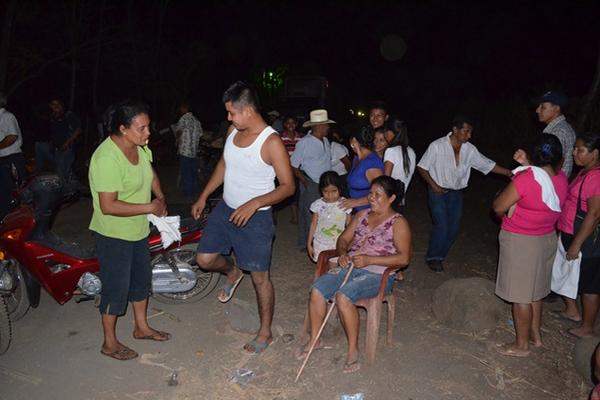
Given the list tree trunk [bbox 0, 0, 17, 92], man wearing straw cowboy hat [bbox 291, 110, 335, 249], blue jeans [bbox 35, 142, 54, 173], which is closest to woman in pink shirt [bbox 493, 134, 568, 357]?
man wearing straw cowboy hat [bbox 291, 110, 335, 249]

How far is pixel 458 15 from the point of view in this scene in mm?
29703

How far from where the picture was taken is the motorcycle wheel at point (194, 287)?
17.0ft

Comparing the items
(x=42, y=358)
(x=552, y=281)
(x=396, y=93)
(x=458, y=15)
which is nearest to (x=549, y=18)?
(x=458, y=15)

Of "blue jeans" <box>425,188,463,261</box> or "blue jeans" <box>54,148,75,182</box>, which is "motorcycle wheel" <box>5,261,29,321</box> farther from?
"blue jeans" <box>54,148,75,182</box>

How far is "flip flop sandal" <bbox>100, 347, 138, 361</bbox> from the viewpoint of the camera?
13.7 feet

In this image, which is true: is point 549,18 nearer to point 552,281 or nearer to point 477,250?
point 477,250

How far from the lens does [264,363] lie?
4.18 meters

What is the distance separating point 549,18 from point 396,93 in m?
13.3

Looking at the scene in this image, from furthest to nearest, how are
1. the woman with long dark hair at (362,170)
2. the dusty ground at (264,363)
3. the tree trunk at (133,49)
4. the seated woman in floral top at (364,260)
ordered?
the tree trunk at (133,49), the woman with long dark hair at (362,170), the seated woman in floral top at (364,260), the dusty ground at (264,363)

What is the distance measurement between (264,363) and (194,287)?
1.45m

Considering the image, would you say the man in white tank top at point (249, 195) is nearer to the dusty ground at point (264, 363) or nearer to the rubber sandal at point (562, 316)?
the dusty ground at point (264, 363)

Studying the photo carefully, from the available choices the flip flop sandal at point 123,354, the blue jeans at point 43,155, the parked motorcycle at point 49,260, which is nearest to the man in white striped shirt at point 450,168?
the parked motorcycle at point 49,260

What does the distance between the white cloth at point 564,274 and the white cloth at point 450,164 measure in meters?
1.45

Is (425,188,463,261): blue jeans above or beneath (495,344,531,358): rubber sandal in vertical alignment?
above
